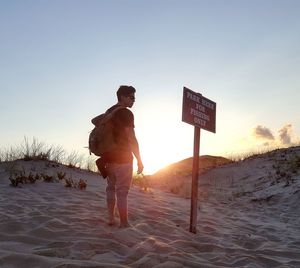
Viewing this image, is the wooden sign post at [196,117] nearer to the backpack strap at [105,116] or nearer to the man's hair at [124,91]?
the man's hair at [124,91]

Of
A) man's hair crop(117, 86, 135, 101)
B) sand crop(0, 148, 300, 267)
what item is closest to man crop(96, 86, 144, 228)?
man's hair crop(117, 86, 135, 101)

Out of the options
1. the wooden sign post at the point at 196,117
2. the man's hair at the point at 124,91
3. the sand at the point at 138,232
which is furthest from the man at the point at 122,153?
the wooden sign post at the point at 196,117

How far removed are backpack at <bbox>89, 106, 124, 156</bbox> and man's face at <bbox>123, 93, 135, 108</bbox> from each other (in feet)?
0.39

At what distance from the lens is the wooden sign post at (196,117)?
24.3ft

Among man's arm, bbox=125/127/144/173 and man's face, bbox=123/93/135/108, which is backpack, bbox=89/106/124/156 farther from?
man's arm, bbox=125/127/144/173

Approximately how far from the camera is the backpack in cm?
666

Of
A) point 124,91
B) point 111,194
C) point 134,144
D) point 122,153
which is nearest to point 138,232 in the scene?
point 111,194

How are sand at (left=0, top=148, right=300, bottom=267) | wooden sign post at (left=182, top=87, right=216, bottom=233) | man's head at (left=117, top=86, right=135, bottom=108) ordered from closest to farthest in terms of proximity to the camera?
sand at (left=0, top=148, right=300, bottom=267), man's head at (left=117, top=86, right=135, bottom=108), wooden sign post at (left=182, top=87, right=216, bottom=233)

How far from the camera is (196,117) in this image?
7.64m

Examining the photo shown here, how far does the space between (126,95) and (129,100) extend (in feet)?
0.28

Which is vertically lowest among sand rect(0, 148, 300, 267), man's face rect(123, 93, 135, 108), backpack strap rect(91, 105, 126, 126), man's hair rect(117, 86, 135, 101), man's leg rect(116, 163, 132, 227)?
sand rect(0, 148, 300, 267)

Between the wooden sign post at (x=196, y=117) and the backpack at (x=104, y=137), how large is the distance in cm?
121

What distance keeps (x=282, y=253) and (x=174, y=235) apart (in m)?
1.53

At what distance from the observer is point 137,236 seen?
641cm
